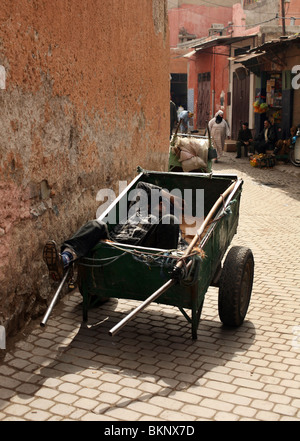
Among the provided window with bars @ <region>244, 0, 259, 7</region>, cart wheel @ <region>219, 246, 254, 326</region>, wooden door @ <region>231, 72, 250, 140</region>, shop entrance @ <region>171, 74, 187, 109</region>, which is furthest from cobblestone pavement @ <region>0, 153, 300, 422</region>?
shop entrance @ <region>171, 74, 187, 109</region>

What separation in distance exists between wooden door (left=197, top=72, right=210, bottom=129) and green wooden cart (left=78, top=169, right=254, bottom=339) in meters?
22.0

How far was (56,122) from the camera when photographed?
539 cm

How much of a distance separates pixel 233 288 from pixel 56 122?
2.35 meters

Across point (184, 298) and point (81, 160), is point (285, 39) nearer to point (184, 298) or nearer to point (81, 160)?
point (81, 160)

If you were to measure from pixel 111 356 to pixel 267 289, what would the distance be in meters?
2.47

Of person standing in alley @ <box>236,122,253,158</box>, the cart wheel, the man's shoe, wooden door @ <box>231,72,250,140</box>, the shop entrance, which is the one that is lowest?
the cart wheel

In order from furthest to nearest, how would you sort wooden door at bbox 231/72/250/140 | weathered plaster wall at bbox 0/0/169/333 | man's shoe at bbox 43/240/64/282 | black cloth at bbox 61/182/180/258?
1. wooden door at bbox 231/72/250/140
2. black cloth at bbox 61/182/180/258
3. weathered plaster wall at bbox 0/0/169/333
4. man's shoe at bbox 43/240/64/282

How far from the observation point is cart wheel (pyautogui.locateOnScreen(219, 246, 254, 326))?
499 centimetres

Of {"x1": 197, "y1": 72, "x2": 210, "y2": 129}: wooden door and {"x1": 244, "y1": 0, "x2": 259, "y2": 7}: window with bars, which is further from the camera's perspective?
{"x1": 197, "y1": 72, "x2": 210, "y2": 129}: wooden door

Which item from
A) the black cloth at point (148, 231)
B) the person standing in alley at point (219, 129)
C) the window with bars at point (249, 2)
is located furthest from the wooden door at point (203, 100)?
the black cloth at point (148, 231)

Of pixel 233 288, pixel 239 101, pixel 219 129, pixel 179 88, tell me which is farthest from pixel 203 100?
pixel 233 288

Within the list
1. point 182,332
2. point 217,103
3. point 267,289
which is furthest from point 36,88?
point 217,103

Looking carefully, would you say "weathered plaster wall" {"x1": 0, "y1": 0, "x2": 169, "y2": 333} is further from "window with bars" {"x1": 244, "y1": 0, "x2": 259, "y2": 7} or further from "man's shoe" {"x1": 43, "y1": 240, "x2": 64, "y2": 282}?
"window with bars" {"x1": 244, "y1": 0, "x2": 259, "y2": 7}

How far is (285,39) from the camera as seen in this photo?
14828 mm
